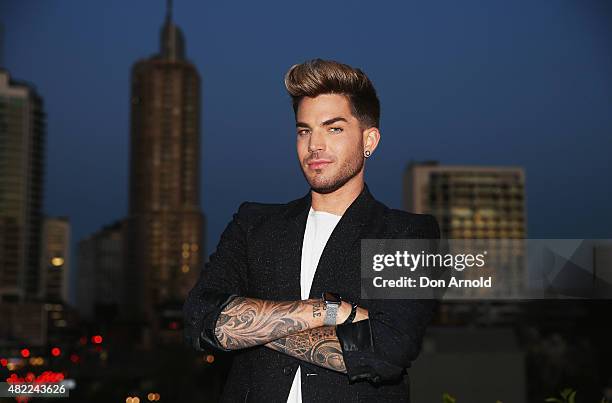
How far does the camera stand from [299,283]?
113 inches

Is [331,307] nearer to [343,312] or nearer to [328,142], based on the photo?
[343,312]

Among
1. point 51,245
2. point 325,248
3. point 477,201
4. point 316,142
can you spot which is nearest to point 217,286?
point 325,248

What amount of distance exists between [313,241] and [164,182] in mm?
177714

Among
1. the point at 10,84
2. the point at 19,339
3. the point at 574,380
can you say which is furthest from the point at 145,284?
the point at 574,380

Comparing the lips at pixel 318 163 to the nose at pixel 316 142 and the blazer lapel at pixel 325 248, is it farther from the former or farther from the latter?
the blazer lapel at pixel 325 248

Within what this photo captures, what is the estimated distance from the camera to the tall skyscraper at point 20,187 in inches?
6161

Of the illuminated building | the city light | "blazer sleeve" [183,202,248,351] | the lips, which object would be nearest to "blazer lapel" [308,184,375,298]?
the lips

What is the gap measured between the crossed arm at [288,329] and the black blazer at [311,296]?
4cm

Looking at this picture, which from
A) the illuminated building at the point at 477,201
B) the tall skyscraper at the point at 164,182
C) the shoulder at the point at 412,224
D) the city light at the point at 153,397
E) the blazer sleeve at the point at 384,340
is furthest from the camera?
the tall skyscraper at the point at 164,182

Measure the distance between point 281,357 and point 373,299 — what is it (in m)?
0.38

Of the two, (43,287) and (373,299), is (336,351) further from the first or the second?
(43,287)

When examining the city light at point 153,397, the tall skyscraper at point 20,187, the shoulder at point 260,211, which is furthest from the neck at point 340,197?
the tall skyscraper at point 20,187

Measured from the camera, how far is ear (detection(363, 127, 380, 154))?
A: 297 cm

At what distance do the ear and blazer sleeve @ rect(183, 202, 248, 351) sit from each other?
563mm
